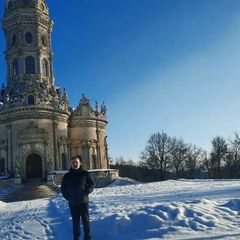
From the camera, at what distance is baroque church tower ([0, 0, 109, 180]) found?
117 feet

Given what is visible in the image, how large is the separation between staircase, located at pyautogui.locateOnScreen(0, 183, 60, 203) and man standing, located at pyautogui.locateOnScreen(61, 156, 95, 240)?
841 inches

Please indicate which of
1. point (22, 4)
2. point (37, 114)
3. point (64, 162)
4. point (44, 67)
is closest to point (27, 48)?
point (44, 67)

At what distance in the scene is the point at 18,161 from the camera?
116 feet

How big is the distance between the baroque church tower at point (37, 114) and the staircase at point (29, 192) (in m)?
2.71

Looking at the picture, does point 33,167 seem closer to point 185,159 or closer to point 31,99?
point 31,99

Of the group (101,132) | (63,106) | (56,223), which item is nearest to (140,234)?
(56,223)

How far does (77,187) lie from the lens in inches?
295

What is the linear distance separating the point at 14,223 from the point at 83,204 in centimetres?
470

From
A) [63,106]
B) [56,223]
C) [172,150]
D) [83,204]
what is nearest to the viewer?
[83,204]

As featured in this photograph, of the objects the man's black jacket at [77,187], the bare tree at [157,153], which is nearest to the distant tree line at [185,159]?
the bare tree at [157,153]

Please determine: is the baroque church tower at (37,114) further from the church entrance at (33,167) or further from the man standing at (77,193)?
the man standing at (77,193)

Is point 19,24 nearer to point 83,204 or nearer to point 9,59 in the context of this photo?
point 9,59

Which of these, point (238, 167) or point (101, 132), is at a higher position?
point (101, 132)

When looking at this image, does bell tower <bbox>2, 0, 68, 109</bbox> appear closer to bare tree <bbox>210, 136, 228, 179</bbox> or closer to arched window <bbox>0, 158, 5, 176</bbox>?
arched window <bbox>0, 158, 5, 176</bbox>
